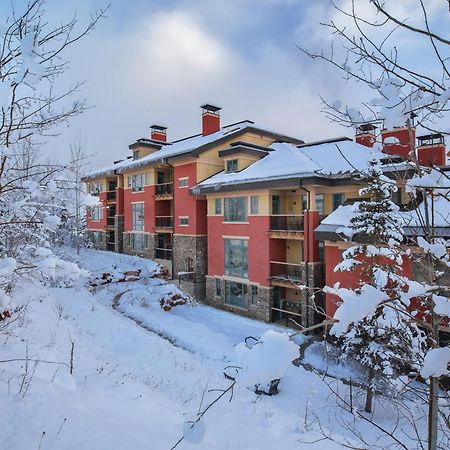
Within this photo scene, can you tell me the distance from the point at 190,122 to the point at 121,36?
1114 inches

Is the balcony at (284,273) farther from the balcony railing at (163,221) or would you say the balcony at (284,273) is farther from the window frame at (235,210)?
the balcony railing at (163,221)

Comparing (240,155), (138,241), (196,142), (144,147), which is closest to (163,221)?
(138,241)

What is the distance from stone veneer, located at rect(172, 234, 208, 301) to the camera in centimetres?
2195

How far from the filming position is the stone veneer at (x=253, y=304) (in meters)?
17.8

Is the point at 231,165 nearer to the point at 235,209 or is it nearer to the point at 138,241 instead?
the point at 235,209

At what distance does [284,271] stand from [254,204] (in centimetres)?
394

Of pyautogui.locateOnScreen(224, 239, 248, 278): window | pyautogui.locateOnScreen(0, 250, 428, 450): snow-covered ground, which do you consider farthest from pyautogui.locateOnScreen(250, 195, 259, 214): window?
pyautogui.locateOnScreen(0, 250, 428, 450): snow-covered ground

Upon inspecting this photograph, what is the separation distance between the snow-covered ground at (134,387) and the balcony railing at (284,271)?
2.63 meters

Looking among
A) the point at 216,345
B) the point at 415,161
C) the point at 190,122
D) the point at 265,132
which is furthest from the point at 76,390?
the point at 190,122

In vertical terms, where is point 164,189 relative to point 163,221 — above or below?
above

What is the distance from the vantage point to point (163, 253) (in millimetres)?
26156

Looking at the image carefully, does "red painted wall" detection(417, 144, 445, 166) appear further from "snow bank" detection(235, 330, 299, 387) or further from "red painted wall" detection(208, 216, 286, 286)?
"red painted wall" detection(208, 216, 286, 286)

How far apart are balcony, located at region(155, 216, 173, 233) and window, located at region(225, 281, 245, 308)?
7280 mm

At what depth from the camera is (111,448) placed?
13.0ft
